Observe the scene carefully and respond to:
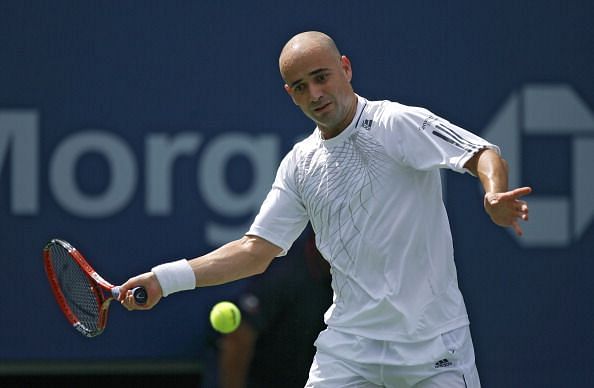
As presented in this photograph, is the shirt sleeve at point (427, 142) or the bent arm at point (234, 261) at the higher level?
the shirt sleeve at point (427, 142)

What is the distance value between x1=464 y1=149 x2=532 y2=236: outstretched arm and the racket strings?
1.40 meters

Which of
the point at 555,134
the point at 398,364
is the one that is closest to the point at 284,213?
the point at 398,364

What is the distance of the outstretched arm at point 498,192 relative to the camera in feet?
11.5

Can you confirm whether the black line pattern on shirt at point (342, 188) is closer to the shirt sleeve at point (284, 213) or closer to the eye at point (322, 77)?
the shirt sleeve at point (284, 213)

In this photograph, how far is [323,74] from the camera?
4078mm

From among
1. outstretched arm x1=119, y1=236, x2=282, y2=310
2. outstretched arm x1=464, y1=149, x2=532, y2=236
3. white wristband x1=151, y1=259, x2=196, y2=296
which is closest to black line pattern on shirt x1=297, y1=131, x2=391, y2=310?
outstretched arm x1=119, y1=236, x2=282, y2=310

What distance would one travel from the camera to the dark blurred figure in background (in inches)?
221

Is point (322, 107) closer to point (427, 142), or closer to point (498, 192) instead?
point (427, 142)

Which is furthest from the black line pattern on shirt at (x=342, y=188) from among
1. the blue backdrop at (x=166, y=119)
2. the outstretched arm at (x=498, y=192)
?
the blue backdrop at (x=166, y=119)

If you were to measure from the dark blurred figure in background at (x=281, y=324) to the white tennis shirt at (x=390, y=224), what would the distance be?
1.47 meters

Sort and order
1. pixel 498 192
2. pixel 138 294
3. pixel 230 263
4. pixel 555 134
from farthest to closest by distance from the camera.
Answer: pixel 555 134 → pixel 230 263 → pixel 138 294 → pixel 498 192

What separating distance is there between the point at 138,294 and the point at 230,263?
1.13ft

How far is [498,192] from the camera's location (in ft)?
11.7

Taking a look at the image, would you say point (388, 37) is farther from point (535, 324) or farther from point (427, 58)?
point (535, 324)
